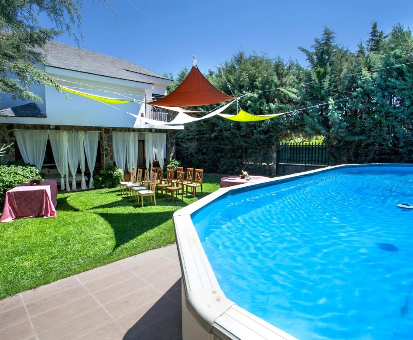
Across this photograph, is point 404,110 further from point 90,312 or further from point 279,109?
point 90,312

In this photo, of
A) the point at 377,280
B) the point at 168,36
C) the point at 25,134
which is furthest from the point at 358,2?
the point at 25,134

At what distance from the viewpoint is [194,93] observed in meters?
8.23

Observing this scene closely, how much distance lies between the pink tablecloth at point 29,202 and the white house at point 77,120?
152 inches

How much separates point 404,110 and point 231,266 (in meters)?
11.1

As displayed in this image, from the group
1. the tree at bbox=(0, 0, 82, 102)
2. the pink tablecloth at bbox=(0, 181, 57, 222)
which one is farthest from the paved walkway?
the tree at bbox=(0, 0, 82, 102)

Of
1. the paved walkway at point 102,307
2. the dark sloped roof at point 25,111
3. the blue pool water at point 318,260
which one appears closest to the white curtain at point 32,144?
the dark sloped roof at point 25,111

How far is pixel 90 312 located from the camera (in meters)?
2.79

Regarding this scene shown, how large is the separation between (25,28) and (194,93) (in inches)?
193

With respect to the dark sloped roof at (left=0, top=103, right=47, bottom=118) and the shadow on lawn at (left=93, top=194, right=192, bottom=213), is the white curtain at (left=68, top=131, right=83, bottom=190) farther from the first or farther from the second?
the shadow on lawn at (left=93, top=194, right=192, bottom=213)

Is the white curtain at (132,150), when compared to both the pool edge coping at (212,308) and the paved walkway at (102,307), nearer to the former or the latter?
the paved walkway at (102,307)

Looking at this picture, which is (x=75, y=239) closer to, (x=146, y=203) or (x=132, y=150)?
(x=146, y=203)

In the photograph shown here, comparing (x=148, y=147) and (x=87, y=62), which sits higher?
(x=87, y=62)

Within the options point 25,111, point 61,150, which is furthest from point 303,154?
point 25,111

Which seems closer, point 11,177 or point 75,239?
point 75,239
